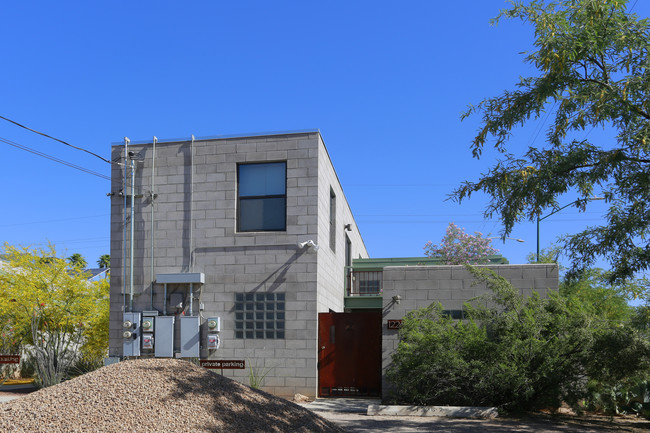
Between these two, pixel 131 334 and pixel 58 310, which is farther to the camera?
pixel 58 310

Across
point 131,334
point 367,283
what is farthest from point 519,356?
point 367,283

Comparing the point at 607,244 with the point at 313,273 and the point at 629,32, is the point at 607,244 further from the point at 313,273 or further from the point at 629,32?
the point at 313,273

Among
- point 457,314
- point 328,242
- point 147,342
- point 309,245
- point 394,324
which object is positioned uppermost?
point 328,242

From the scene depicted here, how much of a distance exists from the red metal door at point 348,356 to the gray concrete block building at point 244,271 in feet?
0.08

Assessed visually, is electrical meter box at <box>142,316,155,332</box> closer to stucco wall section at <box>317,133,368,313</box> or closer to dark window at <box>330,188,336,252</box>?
stucco wall section at <box>317,133,368,313</box>

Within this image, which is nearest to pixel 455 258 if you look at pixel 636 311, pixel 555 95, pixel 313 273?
pixel 313 273

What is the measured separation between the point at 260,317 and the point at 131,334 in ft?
10.2

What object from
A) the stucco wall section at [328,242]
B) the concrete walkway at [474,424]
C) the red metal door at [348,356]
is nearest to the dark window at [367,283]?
the stucco wall section at [328,242]

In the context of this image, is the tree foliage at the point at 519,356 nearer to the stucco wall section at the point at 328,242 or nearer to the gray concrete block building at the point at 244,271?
the gray concrete block building at the point at 244,271

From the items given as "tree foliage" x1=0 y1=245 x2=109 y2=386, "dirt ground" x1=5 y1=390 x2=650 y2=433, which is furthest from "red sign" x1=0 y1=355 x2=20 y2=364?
"dirt ground" x1=5 y1=390 x2=650 y2=433

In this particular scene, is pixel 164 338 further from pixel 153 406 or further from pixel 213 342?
pixel 153 406

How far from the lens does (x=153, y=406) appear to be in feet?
24.1

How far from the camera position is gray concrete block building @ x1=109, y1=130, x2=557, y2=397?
14047 millimetres

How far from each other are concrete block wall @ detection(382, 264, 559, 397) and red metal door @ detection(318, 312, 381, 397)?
859mm
